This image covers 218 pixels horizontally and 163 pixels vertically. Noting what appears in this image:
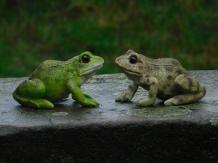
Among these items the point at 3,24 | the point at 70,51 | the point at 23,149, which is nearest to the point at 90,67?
the point at 23,149

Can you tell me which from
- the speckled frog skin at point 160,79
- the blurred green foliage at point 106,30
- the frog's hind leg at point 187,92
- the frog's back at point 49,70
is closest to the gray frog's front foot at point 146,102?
the speckled frog skin at point 160,79

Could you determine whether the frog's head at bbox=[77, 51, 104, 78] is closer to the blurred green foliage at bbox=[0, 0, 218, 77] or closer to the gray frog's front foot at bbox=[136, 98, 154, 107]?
the gray frog's front foot at bbox=[136, 98, 154, 107]

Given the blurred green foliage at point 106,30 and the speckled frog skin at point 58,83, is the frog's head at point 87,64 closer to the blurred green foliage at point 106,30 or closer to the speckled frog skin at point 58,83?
the speckled frog skin at point 58,83

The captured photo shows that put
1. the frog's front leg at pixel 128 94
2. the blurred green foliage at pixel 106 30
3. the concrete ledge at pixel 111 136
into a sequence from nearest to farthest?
the concrete ledge at pixel 111 136
the frog's front leg at pixel 128 94
the blurred green foliage at pixel 106 30

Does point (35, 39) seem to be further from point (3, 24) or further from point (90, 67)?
point (90, 67)

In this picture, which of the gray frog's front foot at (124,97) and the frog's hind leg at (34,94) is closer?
the frog's hind leg at (34,94)

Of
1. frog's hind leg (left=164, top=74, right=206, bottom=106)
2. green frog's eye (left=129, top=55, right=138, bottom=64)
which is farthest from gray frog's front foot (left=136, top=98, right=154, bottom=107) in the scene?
green frog's eye (left=129, top=55, right=138, bottom=64)
